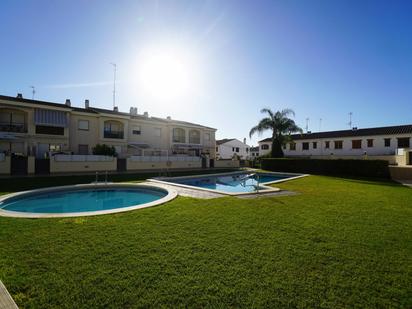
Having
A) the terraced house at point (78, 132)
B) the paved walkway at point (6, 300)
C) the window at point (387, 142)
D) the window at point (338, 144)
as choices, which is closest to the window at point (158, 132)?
the terraced house at point (78, 132)

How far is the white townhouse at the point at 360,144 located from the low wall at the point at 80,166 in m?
31.3

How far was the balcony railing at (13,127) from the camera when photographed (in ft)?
95.1

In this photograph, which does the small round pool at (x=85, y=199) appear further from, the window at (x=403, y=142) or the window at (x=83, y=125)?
the window at (x=403, y=142)

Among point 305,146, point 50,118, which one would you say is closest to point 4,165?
point 50,118

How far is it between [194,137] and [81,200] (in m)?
35.6

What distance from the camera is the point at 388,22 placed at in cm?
1441

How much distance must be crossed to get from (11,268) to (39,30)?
17.4 m

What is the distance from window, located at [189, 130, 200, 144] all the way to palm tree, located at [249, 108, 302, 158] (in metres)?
14.2

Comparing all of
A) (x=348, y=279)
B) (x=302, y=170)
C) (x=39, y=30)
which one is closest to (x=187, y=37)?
(x=39, y=30)

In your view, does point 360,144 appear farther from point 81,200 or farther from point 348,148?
point 81,200

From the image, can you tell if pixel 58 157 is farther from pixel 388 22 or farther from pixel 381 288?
pixel 388 22

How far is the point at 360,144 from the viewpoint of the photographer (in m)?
44.6

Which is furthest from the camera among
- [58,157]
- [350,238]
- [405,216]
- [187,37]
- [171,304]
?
[58,157]

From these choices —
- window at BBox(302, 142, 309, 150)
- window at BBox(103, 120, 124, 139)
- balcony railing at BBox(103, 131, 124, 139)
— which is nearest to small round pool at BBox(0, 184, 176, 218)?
balcony railing at BBox(103, 131, 124, 139)
